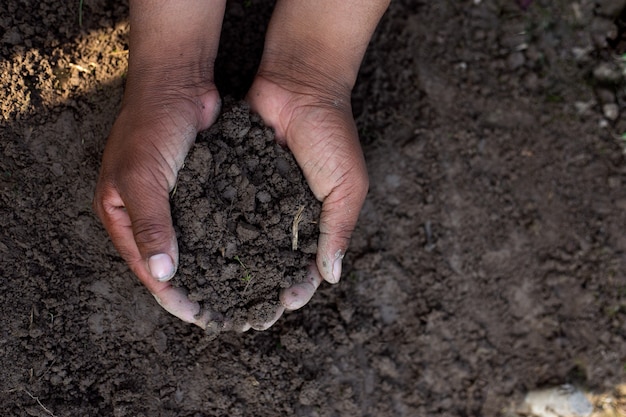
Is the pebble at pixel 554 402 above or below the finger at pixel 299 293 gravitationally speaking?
below

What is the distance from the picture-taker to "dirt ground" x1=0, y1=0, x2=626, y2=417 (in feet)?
7.46

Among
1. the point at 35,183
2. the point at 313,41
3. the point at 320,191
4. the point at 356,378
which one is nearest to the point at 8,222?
the point at 35,183

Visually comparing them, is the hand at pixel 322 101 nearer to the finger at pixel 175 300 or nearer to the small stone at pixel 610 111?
the finger at pixel 175 300

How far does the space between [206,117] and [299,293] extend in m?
0.77

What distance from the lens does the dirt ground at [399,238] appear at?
2.27m

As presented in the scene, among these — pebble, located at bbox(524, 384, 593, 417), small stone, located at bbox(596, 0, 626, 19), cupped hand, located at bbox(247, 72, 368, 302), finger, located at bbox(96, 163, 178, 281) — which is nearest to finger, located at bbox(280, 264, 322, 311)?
cupped hand, located at bbox(247, 72, 368, 302)

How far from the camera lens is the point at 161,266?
1920mm

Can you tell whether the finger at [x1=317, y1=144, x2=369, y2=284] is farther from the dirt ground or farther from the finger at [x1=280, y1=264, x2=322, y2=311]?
the dirt ground

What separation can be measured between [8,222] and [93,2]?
1003 mm

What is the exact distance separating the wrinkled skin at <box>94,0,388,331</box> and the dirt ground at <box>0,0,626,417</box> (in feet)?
0.95

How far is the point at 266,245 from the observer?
2.10 m

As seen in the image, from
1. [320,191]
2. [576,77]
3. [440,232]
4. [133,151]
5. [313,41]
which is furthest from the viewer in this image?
[576,77]

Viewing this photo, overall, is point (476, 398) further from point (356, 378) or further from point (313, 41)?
point (313, 41)

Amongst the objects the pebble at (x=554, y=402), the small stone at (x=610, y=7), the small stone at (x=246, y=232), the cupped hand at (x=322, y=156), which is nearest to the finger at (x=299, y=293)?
the cupped hand at (x=322, y=156)
